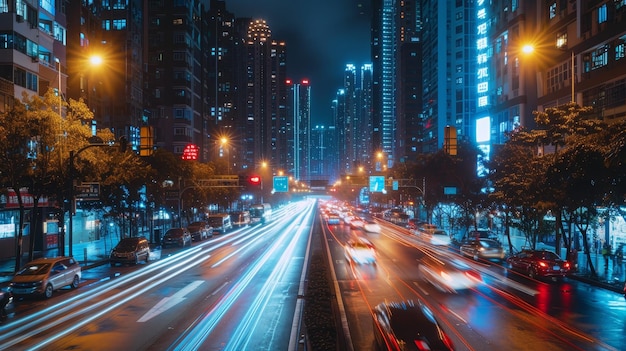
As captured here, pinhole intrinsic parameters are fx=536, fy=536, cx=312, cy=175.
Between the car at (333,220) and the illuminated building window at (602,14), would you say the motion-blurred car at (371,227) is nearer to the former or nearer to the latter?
the car at (333,220)

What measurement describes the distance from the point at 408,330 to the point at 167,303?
12.4 meters

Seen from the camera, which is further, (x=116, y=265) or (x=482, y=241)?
(x=482, y=241)

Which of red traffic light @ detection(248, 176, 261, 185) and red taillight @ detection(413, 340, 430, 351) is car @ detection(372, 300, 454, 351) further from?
red traffic light @ detection(248, 176, 261, 185)

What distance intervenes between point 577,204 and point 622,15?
17.4m

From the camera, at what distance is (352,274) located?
2925cm

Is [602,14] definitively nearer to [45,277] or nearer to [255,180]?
[255,180]

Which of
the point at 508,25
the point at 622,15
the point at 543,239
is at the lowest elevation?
the point at 543,239

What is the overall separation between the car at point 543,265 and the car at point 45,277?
23.5 m

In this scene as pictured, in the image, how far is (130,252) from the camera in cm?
3512

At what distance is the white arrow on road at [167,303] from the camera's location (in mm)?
18516

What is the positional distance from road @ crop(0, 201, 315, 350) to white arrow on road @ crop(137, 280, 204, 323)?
1.4 inches

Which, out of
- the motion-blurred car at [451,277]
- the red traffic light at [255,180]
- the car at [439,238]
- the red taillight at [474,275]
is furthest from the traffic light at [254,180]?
the red taillight at [474,275]

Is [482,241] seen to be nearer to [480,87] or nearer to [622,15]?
[622,15]

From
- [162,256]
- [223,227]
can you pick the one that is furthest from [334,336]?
[223,227]
